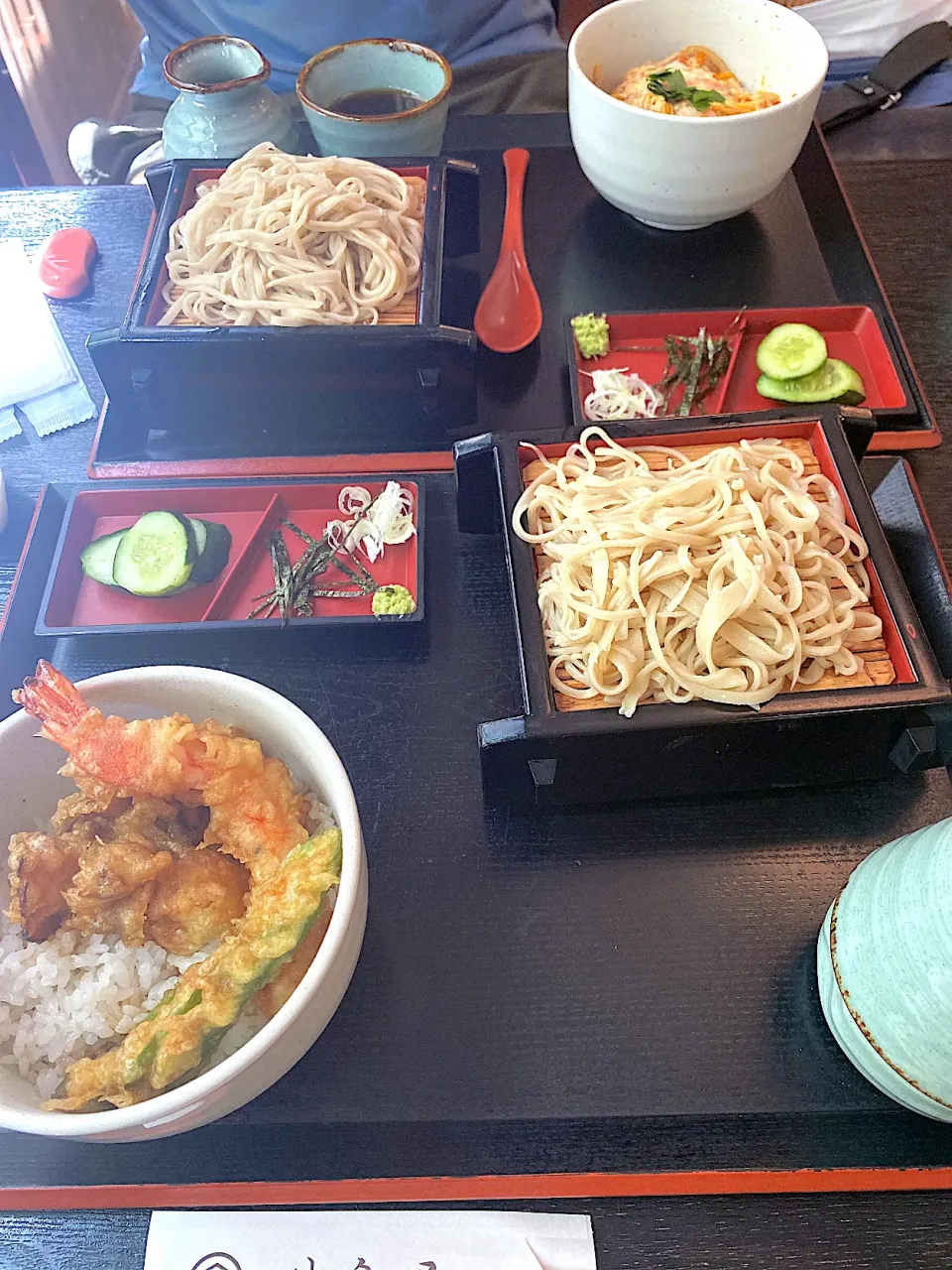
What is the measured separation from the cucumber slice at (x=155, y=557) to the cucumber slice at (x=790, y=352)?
1.16 metres

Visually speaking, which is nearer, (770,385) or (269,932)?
(269,932)

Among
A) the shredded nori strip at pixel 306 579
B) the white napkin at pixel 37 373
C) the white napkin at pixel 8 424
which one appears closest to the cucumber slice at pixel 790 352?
the shredded nori strip at pixel 306 579

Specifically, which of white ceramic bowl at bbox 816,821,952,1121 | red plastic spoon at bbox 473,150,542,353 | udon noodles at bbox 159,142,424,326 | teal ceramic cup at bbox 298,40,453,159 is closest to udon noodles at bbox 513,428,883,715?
white ceramic bowl at bbox 816,821,952,1121

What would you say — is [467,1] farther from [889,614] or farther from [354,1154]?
[354,1154]

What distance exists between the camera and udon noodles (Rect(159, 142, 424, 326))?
172cm

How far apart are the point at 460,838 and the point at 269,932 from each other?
1.40 ft

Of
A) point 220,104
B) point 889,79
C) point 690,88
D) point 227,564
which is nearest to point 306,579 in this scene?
point 227,564

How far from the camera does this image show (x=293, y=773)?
3.49 ft

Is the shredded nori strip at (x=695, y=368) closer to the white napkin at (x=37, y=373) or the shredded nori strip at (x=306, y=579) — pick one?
the shredded nori strip at (x=306, y=579)

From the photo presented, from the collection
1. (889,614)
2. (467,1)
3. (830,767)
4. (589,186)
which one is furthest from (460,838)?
(467,1)

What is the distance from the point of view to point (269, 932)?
2.84 ft

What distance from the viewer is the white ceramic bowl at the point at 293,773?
0.79 metres

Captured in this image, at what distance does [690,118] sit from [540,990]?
1590mm

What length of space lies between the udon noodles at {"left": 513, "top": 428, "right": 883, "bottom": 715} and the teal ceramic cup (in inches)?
40.5
